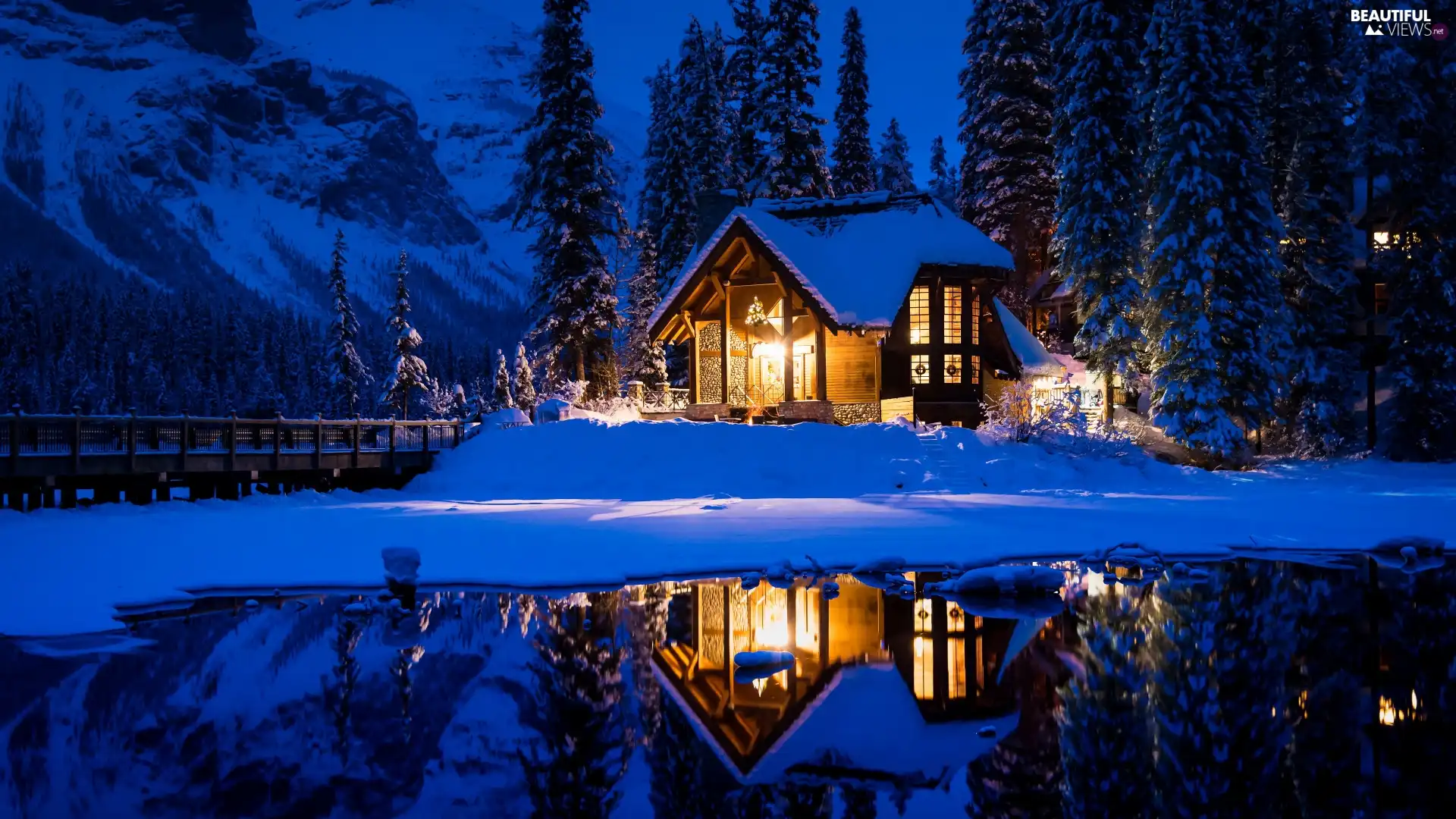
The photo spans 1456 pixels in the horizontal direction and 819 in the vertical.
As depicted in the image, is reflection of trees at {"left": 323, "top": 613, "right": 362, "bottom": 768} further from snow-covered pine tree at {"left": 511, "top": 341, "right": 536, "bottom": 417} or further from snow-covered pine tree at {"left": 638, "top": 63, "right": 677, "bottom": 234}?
snow-covered pine tree at {"left": 511, "top": 341, "right": 536, "bottom": 417}

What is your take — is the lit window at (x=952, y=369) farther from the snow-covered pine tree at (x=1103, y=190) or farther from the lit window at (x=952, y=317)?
the snow-covered pine tree at (x=1103, y=190)

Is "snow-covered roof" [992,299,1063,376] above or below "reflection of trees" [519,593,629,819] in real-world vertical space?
above

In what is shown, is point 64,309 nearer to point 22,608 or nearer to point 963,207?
point 963,207

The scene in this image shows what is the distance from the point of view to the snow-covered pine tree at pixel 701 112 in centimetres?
4641

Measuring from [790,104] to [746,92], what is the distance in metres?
3.50

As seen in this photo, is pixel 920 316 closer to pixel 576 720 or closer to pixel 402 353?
pixel 576 720

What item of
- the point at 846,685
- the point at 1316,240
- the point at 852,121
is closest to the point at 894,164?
the point at 852,121

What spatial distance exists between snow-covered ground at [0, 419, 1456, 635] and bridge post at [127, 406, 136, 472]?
1.02m

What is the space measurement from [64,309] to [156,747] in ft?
391

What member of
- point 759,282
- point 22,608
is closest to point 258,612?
point 22,608

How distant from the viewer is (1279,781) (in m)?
7.98

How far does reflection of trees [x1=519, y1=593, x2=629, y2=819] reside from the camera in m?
7.92

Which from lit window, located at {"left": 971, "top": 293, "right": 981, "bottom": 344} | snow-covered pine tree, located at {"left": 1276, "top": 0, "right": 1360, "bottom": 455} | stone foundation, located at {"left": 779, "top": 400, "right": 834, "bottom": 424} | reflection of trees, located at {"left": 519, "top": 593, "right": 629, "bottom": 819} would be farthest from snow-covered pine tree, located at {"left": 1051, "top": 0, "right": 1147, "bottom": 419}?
reflection of trees, located at {"left": 519, "top": 593, "right": 629, "bottom": 819}

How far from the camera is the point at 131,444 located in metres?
24.6
